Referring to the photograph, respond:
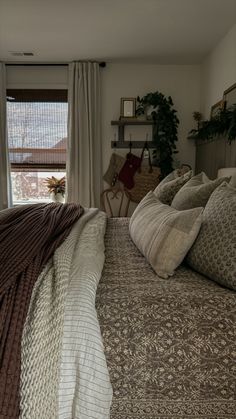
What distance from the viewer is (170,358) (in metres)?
0.89

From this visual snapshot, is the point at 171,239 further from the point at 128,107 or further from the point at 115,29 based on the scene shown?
the point at 128,107

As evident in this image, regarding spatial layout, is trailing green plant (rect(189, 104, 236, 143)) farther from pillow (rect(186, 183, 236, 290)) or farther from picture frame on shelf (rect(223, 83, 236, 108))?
pillow (rect(186, 183, 236, 290))

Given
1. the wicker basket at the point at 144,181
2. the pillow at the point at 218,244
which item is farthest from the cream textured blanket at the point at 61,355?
the wicker basket at the point at 144,181

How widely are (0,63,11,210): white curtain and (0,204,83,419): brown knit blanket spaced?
8.38 ft

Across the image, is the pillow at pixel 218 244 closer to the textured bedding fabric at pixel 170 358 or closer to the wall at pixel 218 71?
the textured bedding fabric at pixel 170 358

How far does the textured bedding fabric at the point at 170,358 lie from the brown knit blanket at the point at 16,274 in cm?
25

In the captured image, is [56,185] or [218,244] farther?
[56,185]

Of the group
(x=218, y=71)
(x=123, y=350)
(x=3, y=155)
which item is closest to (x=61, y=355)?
(x=123, y=350)

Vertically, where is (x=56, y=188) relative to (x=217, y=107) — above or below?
below

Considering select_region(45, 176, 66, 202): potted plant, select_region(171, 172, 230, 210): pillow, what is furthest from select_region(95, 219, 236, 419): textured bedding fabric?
select_region(45, 176, 66, 202): potted plant

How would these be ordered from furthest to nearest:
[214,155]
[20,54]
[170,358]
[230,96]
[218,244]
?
[20,54] → [214,155] → [230,96] → [218,244] → [170,358]

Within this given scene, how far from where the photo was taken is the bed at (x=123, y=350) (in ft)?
2.55

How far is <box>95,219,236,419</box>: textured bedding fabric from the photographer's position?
0.89m

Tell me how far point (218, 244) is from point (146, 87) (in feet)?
10.9
